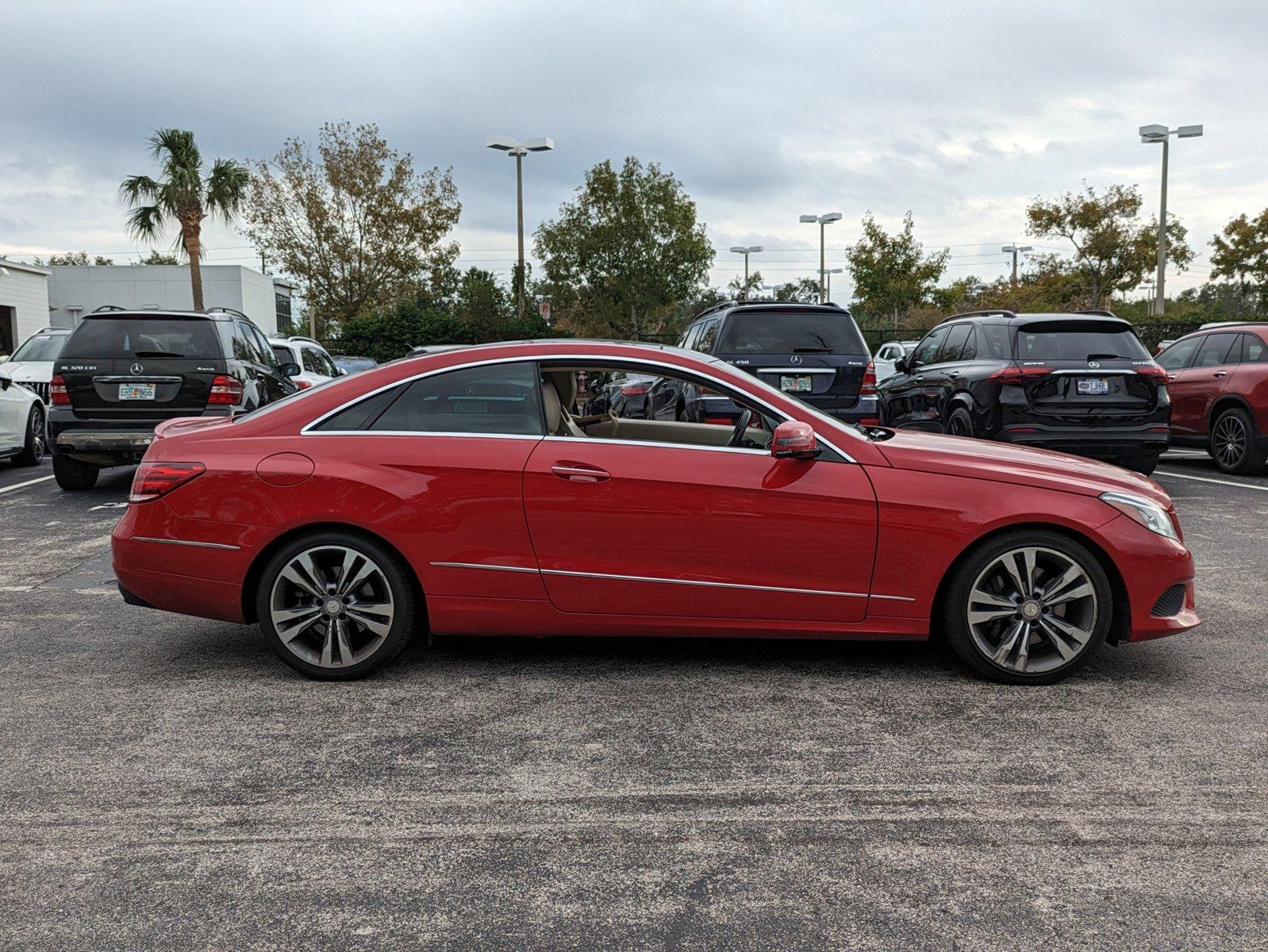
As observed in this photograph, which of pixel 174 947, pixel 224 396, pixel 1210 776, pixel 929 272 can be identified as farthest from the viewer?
pixel 929 272

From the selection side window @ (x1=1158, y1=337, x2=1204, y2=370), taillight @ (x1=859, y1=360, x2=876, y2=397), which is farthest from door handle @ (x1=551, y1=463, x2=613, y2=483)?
side window @ (x1=1158, y1=337, x2=1204, y2=370)

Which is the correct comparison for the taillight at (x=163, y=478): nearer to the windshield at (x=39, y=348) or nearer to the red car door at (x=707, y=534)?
the red car door at (x=707, y=534)

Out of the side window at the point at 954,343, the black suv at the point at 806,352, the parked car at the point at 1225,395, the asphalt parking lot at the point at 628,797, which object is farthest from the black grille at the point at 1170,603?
the parked car at the point at 1225,395

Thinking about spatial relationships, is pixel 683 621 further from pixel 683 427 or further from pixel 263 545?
pixel 263 545

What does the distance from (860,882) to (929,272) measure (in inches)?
1840

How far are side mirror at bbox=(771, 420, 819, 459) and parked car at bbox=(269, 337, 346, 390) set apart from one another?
10.6 m

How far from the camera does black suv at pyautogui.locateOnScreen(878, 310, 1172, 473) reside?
1027 centimetres

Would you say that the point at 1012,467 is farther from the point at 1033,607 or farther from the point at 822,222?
the point at 822,222

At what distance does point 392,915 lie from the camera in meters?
2.95

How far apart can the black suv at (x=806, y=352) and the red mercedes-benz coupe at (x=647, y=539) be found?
574 centimetres

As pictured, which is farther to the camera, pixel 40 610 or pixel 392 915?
pixel 40 610

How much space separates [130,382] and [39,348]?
29.0 feet

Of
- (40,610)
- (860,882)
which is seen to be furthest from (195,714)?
(860,882)

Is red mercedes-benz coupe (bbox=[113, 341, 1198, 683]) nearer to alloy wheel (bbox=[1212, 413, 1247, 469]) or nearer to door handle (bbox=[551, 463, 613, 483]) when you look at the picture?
door handle (bbox=[551, 463, 613, 483])
